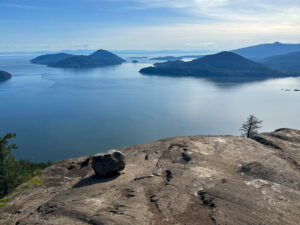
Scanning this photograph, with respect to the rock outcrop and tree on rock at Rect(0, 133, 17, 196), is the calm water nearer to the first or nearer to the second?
tree on rock at Rect(0, 133, 17, 196)

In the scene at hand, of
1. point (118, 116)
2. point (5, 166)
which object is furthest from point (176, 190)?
point (118, 116)

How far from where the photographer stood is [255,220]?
17.2m

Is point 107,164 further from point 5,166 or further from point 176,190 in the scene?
point 5,166

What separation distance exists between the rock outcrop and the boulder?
0.70 metres

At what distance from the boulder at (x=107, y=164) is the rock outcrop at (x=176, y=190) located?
703mm

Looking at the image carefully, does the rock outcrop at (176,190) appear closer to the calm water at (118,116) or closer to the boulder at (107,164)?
the boulder at (107,164)

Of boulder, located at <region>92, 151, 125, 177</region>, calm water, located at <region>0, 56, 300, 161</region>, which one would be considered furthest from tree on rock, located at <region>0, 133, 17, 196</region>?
calm water, located at <region>0, 56, 300, 161</region>

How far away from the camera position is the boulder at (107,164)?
25.1 metres

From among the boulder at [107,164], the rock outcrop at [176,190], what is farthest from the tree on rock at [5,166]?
the boulder at [107,164]

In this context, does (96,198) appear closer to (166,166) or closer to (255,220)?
(166,166)

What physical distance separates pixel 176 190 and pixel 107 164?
25.6 feet

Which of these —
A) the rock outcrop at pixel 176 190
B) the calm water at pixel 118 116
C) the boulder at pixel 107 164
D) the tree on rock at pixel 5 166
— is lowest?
the calm water at pixel 118 116

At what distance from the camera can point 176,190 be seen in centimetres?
2162

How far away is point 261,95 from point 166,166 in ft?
600
